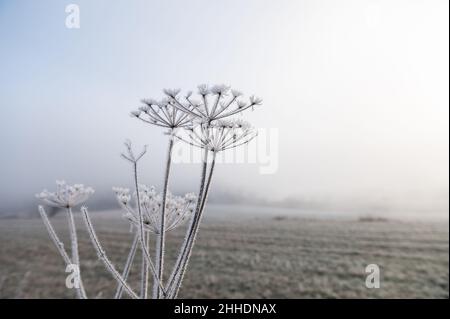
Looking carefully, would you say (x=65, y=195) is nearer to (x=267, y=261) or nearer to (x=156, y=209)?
(x=156, y=209)

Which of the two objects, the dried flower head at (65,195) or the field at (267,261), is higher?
the dried flower head at (65,195)

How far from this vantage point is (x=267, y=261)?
17.3 meters

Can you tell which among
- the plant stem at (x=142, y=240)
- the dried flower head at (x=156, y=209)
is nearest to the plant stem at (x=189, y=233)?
the plant stem at (x=142, y=240)

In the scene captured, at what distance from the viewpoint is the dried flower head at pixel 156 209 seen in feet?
4.93

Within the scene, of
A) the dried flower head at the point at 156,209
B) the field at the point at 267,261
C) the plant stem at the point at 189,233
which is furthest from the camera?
the field at the point at 267,261

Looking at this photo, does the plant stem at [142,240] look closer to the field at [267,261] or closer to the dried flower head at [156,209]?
the dried flower head at [156,209]

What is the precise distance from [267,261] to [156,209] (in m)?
16.5

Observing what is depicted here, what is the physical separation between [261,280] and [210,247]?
468 cm

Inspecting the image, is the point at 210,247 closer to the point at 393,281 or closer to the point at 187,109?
the point at 393,281

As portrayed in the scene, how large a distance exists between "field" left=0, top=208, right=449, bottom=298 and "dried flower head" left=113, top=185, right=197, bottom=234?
12021mm

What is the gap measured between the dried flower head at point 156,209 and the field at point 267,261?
12.0 m

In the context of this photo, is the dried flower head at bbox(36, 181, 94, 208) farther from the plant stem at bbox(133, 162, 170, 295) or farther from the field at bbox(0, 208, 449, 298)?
the field at bbox(0, 208, 449, 298)

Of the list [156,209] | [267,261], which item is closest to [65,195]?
[156,209]
